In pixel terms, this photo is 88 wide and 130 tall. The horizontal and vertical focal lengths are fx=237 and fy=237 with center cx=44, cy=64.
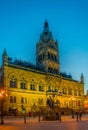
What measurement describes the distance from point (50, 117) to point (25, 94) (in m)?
35.1

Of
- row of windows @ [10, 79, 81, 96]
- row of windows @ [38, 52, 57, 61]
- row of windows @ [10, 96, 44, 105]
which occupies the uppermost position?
row of windows @ [38, 52, 57, 61]

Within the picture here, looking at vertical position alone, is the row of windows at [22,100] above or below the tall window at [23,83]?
below

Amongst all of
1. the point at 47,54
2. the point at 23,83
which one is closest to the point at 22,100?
the point at 23,83

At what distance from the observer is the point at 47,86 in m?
80.0

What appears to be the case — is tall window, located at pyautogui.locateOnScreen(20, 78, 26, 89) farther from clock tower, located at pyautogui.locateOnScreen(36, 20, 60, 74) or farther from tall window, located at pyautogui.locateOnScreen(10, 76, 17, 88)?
clock tower, located at pyautogui.locateOnScreen(36, 20, 60, 74)

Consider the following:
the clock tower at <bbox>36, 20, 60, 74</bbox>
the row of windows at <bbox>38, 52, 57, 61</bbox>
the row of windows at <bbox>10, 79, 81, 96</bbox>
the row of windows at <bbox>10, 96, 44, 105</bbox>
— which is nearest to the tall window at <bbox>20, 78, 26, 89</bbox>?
the row of windows at <bbox>10, 79, 81, 96</bbox>

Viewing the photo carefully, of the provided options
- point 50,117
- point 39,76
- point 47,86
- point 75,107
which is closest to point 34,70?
point 39,76

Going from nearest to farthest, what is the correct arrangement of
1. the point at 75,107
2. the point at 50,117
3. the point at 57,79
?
the point at 50,117
the point at 57,79
the point at 75,107

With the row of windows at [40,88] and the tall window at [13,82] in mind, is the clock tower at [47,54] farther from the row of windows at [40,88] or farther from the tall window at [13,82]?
the tall window at [13,82]

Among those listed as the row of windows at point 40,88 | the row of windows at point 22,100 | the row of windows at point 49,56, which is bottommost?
the row of windows at point 22,100

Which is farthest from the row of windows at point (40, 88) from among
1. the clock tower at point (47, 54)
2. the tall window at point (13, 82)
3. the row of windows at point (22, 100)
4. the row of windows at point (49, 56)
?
the row of windows at point (49, 56)

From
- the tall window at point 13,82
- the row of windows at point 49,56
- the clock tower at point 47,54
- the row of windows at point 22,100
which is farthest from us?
the row of windows at point 49,56

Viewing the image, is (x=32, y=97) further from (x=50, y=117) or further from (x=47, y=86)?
(x=50, y=117)

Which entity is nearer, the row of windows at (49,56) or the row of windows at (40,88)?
the row of windows at (40,88)
